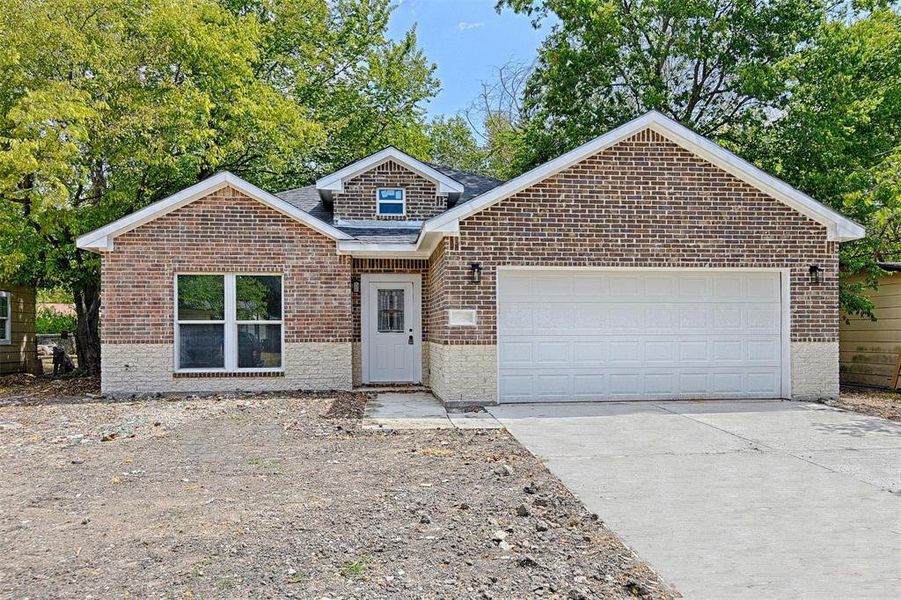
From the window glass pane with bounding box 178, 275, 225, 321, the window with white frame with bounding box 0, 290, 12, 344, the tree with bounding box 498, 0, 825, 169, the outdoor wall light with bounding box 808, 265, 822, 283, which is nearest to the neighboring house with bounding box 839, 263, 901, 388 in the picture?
the outdoor wall light with bounding box 808, 265, 822, 283

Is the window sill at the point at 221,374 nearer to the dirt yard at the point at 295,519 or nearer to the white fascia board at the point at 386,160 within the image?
the dirt yard at the point at 295,519

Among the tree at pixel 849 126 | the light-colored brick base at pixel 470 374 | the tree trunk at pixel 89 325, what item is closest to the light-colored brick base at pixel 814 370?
the tree at pixel 849 126

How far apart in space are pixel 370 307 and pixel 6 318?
10.7 m

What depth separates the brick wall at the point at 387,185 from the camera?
1426 cm

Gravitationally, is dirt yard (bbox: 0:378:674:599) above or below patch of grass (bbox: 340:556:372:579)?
below

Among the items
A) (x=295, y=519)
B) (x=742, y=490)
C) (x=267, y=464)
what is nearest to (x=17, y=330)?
(x=267, y=464)

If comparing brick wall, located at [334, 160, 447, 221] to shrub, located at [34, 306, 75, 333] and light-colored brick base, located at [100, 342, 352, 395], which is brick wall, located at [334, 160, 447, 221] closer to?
light-colored brick base, located at [100, 342, 352, 395]

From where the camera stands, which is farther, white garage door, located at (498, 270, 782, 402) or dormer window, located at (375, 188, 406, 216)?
dormer window, located at (375, 188, 406, 216)

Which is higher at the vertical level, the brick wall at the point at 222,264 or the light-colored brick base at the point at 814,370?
the brick wall at the point at 222,264

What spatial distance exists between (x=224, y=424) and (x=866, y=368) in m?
13.1

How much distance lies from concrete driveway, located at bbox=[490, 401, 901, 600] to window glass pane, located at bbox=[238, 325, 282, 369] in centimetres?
466

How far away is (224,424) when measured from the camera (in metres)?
9.36

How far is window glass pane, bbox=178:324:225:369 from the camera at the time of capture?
12.3 meters

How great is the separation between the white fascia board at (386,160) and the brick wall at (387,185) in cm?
11
